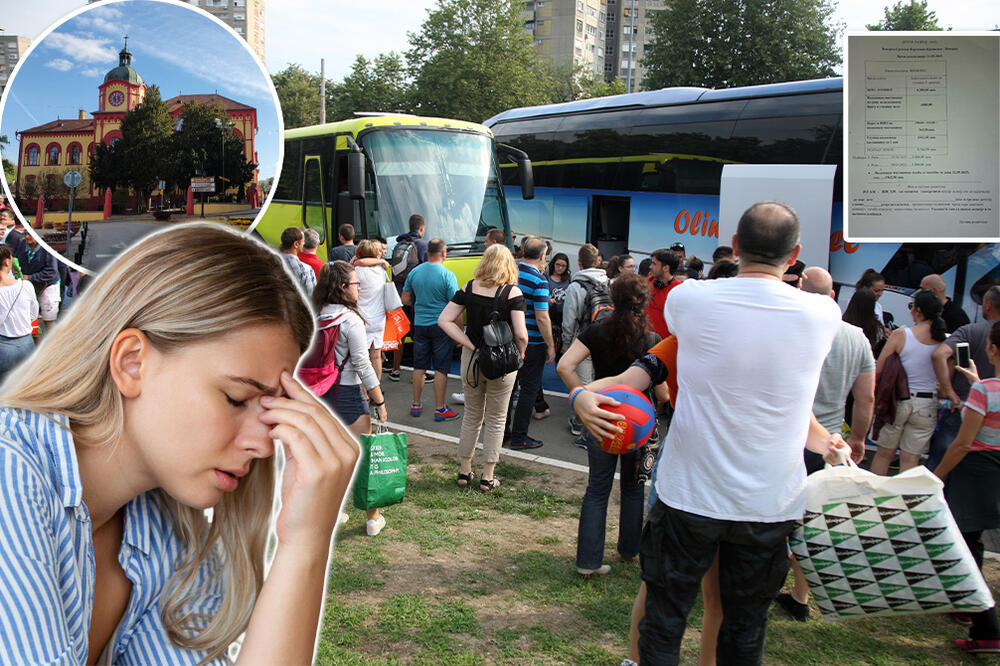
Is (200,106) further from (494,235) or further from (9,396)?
(494,235)

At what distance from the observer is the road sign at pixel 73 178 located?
1.24 m

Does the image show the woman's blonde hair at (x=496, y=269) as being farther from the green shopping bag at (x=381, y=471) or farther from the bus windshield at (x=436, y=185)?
the bus windshield at (x=436, y=185)

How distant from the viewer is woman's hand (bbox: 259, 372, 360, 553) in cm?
109

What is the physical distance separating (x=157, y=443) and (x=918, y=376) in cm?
568

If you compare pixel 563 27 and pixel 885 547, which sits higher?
pixel 563 27

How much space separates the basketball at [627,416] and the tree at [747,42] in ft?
108

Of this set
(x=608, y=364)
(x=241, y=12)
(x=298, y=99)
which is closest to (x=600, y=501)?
(x=608, y=364)

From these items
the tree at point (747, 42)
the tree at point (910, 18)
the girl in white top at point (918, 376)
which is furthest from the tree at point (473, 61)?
the girl in white top at point (918, 376)

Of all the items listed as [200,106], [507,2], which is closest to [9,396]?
[200,106]

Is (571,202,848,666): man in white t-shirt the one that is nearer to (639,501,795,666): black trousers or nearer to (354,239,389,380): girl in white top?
(639,501,795,666): black trousers

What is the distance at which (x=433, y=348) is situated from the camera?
27.8ft

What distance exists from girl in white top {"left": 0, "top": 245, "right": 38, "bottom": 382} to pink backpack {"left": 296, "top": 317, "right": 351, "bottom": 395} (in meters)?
2.96

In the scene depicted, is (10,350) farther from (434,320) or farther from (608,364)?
(608,364)

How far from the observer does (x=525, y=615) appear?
14.3 ft
